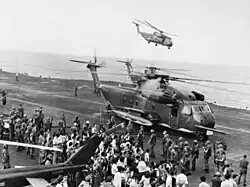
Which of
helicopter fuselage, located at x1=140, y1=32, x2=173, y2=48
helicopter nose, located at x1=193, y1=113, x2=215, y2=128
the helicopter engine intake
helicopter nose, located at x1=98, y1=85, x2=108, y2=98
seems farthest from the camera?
helicopter fuselage, located at x1=140, y1=32, x2=173, y2=48

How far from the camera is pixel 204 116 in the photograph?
20.2 meters

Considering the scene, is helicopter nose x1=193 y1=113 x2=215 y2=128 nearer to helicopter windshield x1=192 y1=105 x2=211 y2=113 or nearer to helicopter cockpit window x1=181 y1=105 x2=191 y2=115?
helicopter windshield x1=192 y1=105 x2=211 y2=113

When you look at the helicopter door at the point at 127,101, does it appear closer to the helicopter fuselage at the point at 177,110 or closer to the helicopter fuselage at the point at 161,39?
the helicopter fuselage at the point at 177,110

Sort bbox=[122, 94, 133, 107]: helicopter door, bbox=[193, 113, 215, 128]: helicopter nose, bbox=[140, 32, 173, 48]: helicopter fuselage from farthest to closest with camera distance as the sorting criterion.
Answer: bbox=[140, 32, 173, 48]: helicopter fuselage → bbox=[122, 94, 133, 107]: helicopter door → bbox=[193, 113, 215, 128]: helicopter nose

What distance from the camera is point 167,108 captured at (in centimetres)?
2117

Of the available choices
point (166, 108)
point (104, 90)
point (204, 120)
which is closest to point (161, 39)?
point (104, 90)

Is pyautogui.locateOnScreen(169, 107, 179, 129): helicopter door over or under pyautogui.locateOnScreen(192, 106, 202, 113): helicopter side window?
under

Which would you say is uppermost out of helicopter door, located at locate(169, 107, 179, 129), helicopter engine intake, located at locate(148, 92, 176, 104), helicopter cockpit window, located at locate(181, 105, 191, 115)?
helicopter engine intake, located at locate(148, 92, 176, 104)

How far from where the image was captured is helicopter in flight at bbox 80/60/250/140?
20203 mm

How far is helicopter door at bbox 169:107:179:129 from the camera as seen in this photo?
68.2 ft

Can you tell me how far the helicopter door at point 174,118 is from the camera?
2079 cm

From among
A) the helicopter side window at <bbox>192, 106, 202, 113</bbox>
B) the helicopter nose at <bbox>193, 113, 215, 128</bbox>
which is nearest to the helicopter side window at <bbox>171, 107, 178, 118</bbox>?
the helicopter side window at <bbox>192, 106, 202, 113</bbox>

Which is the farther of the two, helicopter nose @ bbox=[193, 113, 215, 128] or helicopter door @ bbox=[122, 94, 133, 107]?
helicopter door @ bbox=[122, 94, 133, 107]

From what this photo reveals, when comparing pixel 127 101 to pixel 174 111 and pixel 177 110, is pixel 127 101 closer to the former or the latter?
pixel 174 111
